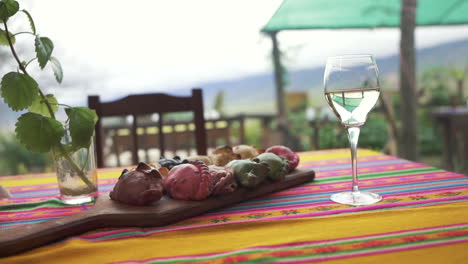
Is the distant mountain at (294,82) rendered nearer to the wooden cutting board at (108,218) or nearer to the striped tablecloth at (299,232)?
the striped tablecloth at (299,232)

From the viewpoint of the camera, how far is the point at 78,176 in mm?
704

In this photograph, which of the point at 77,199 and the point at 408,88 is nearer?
the point at 77,199

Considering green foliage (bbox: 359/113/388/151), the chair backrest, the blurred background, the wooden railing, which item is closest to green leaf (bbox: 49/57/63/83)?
the chair backrest

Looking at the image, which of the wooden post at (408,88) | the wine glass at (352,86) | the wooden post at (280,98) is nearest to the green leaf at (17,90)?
the wine glass at (352,86)

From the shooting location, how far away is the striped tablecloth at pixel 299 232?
1.46 feet

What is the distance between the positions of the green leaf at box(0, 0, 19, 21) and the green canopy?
1.53 meters

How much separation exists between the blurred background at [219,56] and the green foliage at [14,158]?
0.01 meters

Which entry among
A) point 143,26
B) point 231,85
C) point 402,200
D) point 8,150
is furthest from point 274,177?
point 231,85

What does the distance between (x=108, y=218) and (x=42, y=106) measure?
0.27m

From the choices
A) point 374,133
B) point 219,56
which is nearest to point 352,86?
point 374,133

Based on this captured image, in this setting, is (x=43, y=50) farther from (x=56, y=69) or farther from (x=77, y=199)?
(x=77, y=199)

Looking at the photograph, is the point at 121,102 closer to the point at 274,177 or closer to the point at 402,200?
the point at 274,177

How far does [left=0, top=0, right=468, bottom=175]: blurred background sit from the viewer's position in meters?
4.49

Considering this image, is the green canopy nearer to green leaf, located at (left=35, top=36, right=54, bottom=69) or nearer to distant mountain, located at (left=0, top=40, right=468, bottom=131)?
green leaf, located at (left=35, top=36, right=54, bottom=69)
